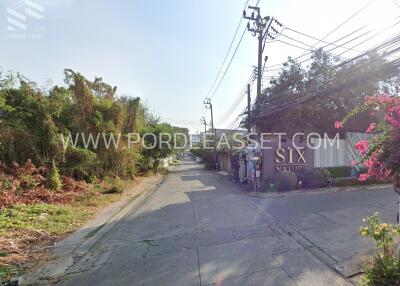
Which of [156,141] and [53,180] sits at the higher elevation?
[156,141]

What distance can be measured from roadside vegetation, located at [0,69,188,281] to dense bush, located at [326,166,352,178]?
11878mm

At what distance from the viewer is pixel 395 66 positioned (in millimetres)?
7578

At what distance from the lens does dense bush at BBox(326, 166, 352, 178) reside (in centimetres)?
1557

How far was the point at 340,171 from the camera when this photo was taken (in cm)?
1584

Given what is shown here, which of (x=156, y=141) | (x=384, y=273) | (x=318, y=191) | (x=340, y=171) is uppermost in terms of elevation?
(x=156, y=141)

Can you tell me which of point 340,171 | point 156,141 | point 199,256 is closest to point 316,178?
point 340,171

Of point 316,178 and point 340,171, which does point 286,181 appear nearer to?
point 316,178

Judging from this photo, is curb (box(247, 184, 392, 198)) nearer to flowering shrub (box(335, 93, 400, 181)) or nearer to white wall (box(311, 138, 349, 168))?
white wall (box(311, 138, 349, 168))

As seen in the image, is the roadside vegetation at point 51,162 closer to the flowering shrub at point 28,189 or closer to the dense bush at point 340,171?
the flowering shrub at point 28,189

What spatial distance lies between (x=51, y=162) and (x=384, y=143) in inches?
478

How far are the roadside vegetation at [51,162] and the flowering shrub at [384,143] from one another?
619cm

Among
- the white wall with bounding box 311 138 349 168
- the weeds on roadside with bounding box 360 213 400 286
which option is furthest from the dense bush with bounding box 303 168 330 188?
the weeds on roadside with bounding box 360 213 400 286

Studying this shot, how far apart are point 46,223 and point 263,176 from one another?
10523mm

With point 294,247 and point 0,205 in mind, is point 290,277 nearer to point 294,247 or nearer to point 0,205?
point 294,247
